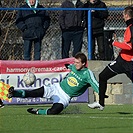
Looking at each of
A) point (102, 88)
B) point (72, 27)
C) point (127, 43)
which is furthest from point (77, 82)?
point (72, 27)

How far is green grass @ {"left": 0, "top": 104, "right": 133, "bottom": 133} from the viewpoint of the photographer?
9.48 meters

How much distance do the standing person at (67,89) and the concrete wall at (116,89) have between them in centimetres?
397

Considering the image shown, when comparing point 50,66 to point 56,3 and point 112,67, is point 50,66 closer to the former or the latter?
point 112,67

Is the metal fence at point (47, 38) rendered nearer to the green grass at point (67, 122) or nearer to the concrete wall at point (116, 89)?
the concrete wall at point (116, 89)

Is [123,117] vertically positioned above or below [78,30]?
below

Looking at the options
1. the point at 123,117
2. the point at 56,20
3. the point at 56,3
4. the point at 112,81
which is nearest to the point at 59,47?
the point at 56,20

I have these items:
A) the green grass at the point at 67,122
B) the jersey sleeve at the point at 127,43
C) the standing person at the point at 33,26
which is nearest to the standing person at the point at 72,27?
the standing person at the point at 33,26

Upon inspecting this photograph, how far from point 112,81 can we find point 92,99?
2.47 feet

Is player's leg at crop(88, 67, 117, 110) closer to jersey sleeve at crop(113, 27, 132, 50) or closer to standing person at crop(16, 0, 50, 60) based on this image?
jersey sleeve at crop(113, 27, 132, 50)

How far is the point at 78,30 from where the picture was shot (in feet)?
56.6

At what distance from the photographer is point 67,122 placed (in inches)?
427

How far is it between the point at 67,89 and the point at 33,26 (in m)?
4.41

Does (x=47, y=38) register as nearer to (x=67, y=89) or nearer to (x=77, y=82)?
(x=67, y=89)

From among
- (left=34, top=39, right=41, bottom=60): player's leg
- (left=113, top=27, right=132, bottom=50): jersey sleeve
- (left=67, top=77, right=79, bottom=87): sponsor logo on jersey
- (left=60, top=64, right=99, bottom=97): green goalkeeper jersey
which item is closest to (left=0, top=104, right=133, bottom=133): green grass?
(left=60, top=64, right=99, bottom=97): green goalkeeper jersey
